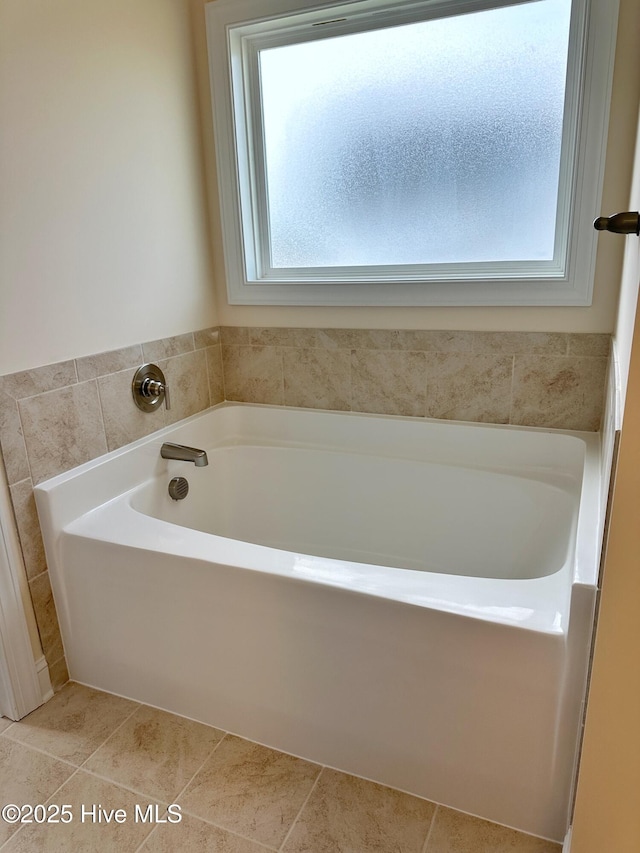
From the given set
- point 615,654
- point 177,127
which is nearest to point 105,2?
point 177,127

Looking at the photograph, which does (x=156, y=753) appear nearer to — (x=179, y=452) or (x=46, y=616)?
(x=46, y=616)

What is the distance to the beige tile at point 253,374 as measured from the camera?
2.39 meters

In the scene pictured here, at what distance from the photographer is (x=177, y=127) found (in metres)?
2.11

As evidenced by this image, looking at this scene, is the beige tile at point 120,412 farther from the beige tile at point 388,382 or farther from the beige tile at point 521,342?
the beige tile at point 521,342

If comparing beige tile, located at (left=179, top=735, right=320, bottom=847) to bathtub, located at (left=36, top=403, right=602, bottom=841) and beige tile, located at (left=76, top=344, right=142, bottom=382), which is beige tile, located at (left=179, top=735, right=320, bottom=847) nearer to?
bathtub, located at (left=36, top=403, right=602, bottom=841)

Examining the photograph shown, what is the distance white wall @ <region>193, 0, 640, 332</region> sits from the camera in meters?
1.66

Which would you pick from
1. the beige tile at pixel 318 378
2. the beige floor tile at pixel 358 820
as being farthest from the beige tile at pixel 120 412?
the beige floor tile at pixel 358 820

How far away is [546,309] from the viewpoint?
1.92 meters

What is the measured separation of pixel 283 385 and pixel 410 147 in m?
0.99

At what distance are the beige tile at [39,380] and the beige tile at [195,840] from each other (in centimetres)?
112

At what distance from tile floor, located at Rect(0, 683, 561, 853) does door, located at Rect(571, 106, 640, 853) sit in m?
0.28

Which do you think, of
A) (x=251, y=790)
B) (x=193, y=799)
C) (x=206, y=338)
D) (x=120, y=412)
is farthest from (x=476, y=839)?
(x=206, y=338)

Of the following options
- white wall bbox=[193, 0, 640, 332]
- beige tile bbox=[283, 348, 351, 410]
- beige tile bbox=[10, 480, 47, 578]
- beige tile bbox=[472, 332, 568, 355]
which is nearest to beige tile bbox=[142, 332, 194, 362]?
white wall bbox=[193, 0, 640, 332]

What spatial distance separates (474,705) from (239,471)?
134cm
